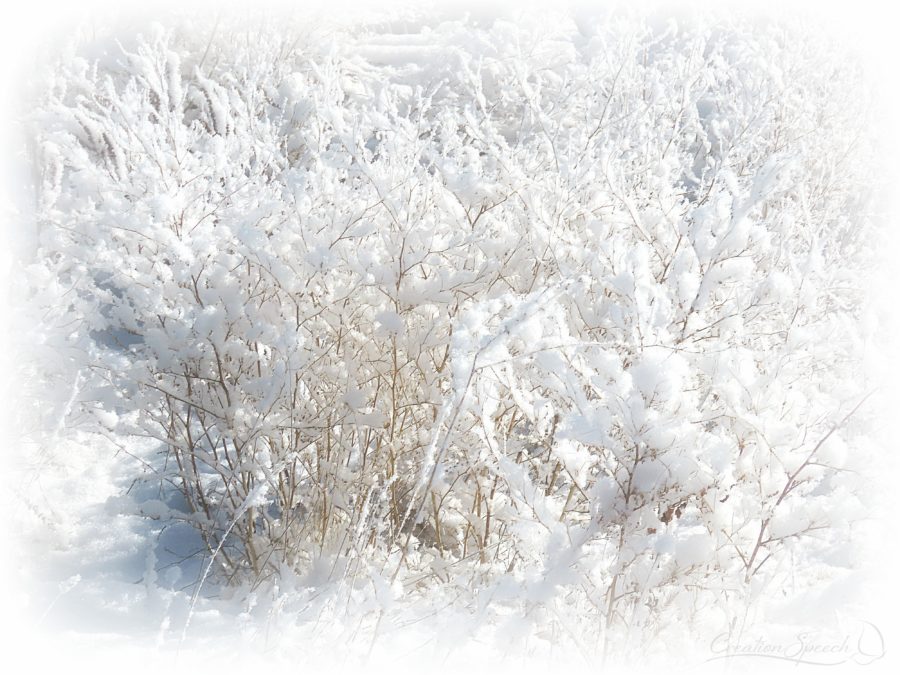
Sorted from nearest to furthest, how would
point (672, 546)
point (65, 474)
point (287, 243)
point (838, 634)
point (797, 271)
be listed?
point (672, 546) → point (838, 634) → point (797, 271) → point (287, 243) → point (65, 474)

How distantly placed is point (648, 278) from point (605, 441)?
0.44 m

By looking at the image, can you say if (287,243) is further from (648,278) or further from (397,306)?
(648,278)

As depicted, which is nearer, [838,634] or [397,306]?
[838,634]

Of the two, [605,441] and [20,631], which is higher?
[605,441]

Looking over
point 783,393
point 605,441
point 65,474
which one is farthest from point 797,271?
point 65,474

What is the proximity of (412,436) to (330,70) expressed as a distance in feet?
4.76

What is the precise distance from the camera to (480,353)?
1618 mm

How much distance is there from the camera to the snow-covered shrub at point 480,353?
170cm

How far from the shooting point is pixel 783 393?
1.76 meters

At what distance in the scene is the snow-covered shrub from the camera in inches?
66.9

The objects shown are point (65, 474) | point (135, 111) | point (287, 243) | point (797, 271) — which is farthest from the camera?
point (65, 474)

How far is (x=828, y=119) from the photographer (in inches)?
281

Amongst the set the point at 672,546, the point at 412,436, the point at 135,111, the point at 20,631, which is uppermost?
the point at 135,111

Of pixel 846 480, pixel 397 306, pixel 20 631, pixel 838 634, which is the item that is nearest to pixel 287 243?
pixel 397 306
